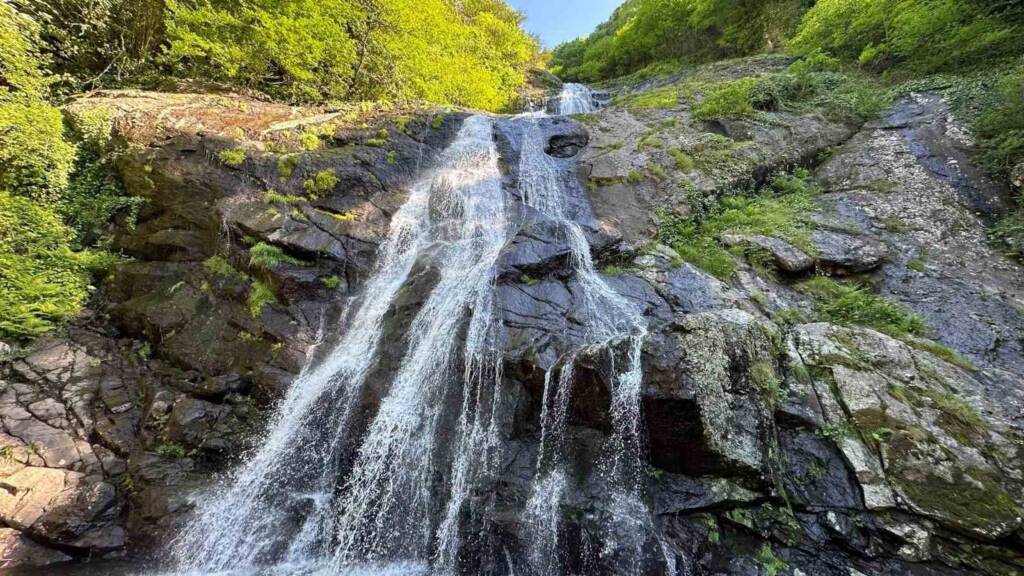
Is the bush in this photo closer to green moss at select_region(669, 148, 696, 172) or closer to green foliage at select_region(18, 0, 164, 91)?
green foliage at select_region(18, 0, 164, 91)

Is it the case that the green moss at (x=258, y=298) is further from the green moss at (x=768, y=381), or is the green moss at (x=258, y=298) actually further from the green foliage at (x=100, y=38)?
the green moss at (x=768, y=381)

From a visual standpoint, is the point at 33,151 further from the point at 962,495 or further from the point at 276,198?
the point at 962,495

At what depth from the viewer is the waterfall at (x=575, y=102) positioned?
17.0 meters

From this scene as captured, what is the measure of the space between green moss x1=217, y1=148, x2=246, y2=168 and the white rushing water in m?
4.39

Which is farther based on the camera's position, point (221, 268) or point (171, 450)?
point (221, 268)

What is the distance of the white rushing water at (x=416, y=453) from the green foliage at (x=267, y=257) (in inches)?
65.8

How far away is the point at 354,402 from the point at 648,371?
435cm

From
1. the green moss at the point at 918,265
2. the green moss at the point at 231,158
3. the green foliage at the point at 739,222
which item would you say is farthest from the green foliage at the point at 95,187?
the green moss at the point at 918,265


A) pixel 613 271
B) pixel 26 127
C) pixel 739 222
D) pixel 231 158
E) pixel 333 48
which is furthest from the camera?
pixel 333 48

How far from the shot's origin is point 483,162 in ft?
34.9

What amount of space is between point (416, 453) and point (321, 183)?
20.5 feet

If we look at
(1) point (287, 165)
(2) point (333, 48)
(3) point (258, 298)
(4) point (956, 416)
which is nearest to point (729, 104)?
(4) point (956, 416)

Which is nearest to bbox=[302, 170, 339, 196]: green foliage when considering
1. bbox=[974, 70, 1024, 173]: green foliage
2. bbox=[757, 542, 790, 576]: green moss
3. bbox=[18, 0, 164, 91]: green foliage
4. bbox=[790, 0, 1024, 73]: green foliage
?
bbox=[18, 0, 164, 91]: green foliage

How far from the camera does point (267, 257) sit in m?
7.42
